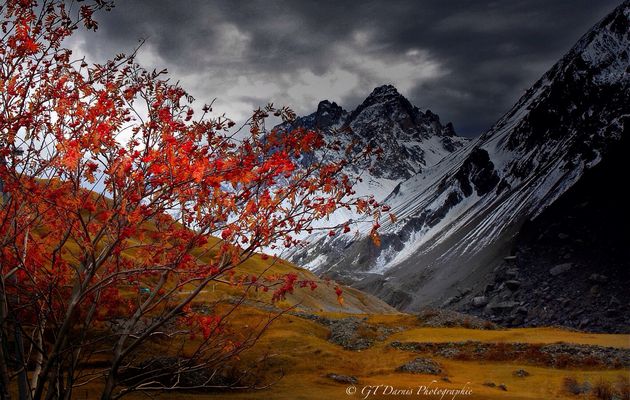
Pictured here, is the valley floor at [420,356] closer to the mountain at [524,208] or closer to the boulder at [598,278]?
the mountain at [524,208]

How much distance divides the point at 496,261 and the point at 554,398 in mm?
75910

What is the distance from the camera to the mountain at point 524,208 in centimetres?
7188

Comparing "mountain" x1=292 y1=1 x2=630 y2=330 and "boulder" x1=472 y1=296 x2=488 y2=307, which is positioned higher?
"mountain" x1=292 y1=1 x2=630 y2=330

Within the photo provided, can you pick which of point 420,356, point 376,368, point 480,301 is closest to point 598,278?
point 480,301

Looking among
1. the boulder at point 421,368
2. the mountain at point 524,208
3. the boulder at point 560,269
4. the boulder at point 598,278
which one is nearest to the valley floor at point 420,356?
the boulder at point 421,368

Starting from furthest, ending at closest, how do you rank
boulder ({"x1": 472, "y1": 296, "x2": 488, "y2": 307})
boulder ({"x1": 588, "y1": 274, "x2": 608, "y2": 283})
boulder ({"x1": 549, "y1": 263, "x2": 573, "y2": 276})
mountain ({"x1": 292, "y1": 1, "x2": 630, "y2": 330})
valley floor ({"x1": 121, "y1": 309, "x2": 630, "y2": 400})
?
boulder ({"x1": 472, "y1": 296, "x2": 488, "y2": 307}) → mountain ({"x1": 292, "y1": 1, "x2": 630, "y2": 330}) → boulder ({"x1": 549, "y1": 263, "x2": 573, "y2": 276}) → boulder ({"x1": 588, "y1": 274, "x2": 608, "y2": 283}) → valley floor ({"x1": 121, "y1": 309, "x2": 630, "y2": 400})

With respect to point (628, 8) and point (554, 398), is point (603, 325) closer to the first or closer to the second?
point (554, 398)

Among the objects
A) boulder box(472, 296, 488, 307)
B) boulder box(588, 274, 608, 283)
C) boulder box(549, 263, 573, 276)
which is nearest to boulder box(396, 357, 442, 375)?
boulder box(588, 274, 608, 283)

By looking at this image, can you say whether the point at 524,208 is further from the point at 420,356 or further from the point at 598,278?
the point at 420,356

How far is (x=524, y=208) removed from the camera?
100750mm

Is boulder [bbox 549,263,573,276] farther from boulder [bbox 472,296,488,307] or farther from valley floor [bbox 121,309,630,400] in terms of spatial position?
valley floor [bbox 121,309,630,400]

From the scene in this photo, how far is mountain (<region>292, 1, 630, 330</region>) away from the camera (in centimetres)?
7188

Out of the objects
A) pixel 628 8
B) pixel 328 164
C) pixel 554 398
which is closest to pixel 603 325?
pixel 554 398

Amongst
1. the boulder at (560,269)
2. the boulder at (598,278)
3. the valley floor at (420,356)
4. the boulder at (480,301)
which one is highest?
the valley floor at (420,356)
